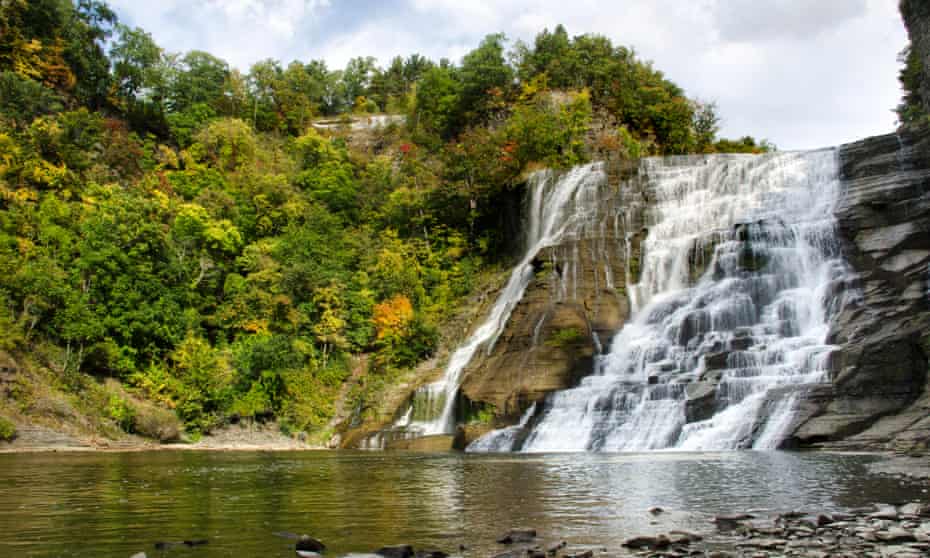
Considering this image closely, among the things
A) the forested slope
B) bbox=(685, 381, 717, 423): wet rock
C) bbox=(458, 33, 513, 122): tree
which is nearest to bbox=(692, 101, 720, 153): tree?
the forested slope

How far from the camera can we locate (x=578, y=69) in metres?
53.1

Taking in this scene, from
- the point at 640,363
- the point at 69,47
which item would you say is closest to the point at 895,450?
the point at 640,363

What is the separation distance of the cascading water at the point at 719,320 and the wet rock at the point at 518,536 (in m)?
14.5

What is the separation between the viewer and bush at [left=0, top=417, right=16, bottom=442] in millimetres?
24641

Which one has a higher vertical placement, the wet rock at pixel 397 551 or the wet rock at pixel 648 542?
the wet rock at pixel 397 551

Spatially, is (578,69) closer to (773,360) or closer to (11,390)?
(773,360)

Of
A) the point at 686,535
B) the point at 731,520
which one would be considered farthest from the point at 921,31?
the point at 686,535

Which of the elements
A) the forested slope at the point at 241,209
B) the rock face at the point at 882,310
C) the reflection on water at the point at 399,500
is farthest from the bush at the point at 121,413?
the rock face at the point at 882,310

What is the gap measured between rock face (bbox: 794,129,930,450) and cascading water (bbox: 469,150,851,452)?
668mm

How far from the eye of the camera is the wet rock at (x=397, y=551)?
→ 5.79m

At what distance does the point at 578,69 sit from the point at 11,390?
41.2 m

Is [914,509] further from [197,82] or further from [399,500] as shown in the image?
[197,82]

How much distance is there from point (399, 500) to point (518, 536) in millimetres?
3706

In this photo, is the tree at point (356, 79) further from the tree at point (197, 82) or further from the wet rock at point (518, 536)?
the wet rock at point (518, 536)
